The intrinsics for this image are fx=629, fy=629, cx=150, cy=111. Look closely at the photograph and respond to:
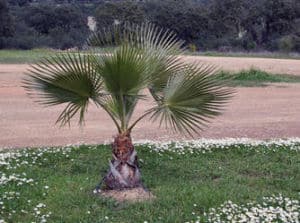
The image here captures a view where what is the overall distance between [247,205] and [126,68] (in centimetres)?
181

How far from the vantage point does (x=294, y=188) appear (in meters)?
7.07

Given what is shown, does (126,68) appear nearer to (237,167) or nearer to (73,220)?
(73,220)

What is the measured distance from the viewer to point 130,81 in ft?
20.7

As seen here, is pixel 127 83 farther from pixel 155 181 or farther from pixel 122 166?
pixel 155 181

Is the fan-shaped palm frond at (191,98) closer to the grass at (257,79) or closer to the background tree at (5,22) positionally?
the grass at (257,79)

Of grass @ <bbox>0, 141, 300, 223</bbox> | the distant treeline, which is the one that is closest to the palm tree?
grass @ <bbox>0, 141, 300, 223</bbox>

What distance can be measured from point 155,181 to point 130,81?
4.70ft

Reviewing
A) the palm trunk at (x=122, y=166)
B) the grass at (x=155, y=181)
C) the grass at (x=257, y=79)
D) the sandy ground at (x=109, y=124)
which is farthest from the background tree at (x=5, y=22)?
the palm trunk at (x=122, y=166)

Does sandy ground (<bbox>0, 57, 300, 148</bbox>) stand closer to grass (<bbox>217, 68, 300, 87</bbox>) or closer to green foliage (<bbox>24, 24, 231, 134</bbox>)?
green foliage (<bbox>24, 24, 231, 134</bbox>)

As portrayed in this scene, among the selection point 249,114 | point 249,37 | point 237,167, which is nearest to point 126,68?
point 237,167

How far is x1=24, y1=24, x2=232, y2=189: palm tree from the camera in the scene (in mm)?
6320

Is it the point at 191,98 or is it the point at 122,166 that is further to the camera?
the point at 122,166

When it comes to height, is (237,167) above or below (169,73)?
below

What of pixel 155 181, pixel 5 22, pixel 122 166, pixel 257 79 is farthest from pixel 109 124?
pixel 5 22
